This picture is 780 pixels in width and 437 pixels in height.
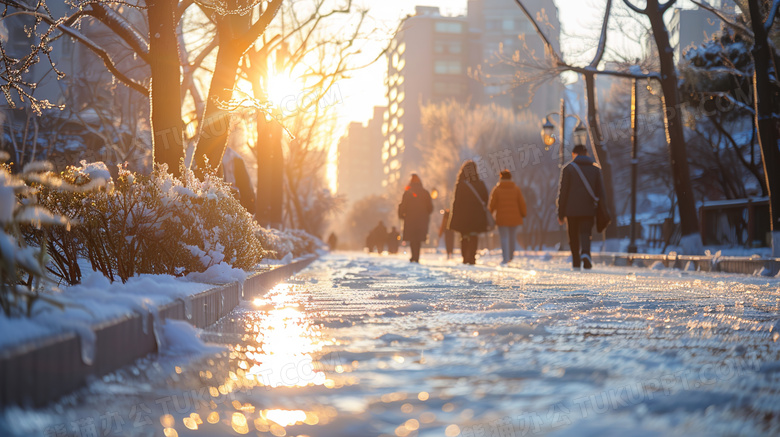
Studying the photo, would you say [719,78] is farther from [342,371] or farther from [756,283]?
[342,371]

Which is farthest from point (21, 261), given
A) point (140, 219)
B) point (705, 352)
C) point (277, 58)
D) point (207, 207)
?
point (277, 58)

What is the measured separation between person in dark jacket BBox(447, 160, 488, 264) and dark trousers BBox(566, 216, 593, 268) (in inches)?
121

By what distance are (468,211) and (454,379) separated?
14722 mm

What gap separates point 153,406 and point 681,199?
17685mm

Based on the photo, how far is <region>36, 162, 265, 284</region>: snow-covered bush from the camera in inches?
260

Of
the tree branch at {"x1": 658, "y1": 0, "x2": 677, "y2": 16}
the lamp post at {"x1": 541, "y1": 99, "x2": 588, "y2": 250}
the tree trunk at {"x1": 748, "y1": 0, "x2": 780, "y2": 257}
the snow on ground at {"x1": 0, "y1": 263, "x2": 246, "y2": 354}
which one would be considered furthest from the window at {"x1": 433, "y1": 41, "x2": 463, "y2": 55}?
the snow on ground at {"x1": 0, "y1": 263, "x2": 246, "y2": 354}

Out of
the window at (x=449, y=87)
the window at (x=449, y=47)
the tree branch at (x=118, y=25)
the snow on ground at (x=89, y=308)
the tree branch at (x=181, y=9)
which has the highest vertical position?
the window at (x=449, y=47)

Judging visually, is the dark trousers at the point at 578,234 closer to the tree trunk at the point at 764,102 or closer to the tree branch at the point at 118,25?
the tree trunk at the point at 764,102

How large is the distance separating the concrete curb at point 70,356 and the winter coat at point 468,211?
42.6 ft

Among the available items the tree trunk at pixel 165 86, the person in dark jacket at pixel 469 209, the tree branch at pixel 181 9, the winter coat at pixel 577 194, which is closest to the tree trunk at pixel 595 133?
the person in dark jacket at pixel 469 209

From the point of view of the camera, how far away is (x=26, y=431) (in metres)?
2.52

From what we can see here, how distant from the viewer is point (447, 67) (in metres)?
141

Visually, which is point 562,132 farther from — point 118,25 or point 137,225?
point 137,225

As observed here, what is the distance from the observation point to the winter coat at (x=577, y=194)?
14.6 metres
